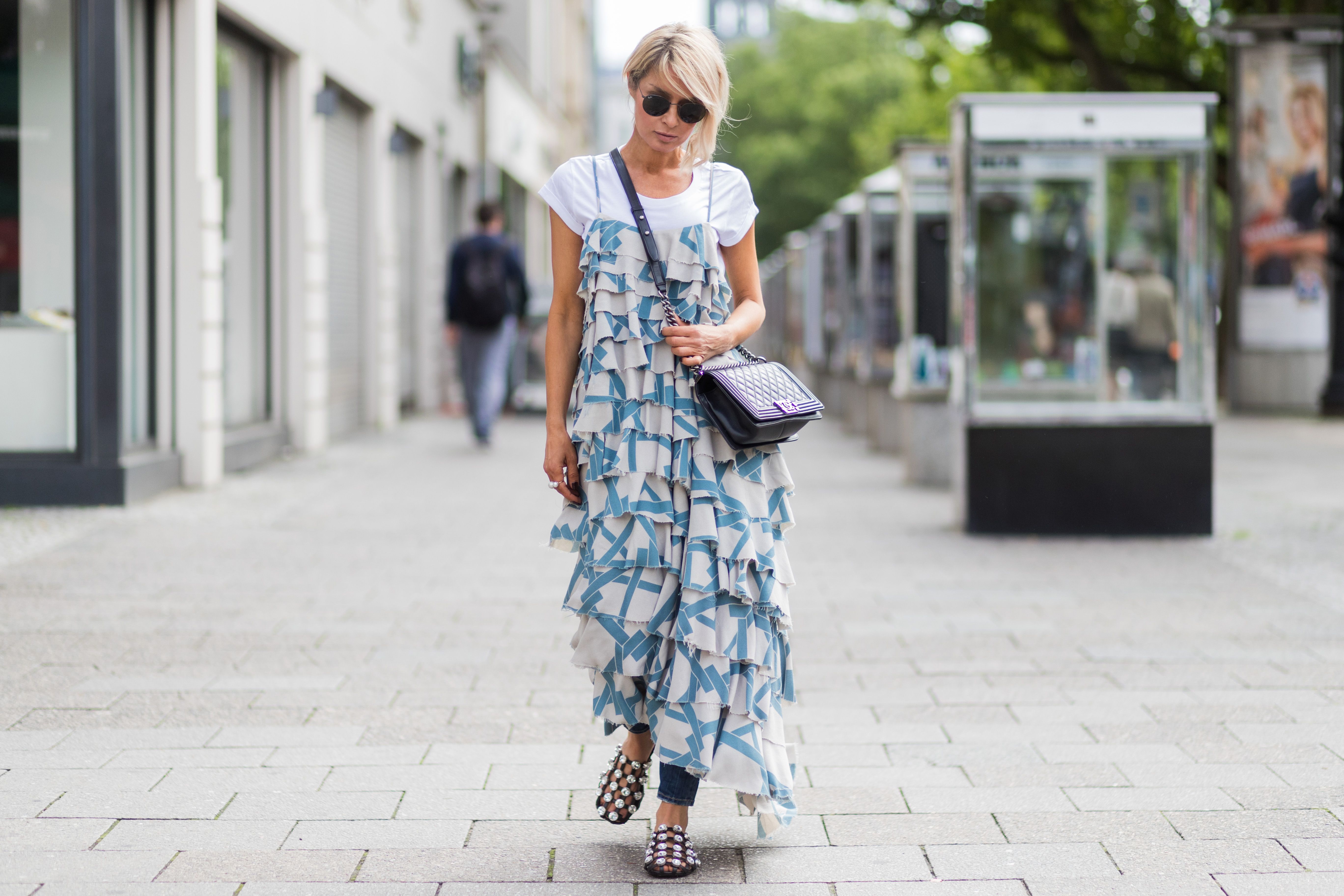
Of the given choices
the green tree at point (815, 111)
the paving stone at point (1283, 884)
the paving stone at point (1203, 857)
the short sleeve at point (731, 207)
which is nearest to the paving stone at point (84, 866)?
the short sleeve at point (731, 207)

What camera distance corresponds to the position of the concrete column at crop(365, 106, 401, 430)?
1580 centimetres

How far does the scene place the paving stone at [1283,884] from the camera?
3207 millimetres

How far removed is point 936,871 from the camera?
3361 mm

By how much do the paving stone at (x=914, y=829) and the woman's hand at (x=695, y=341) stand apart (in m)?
1.15

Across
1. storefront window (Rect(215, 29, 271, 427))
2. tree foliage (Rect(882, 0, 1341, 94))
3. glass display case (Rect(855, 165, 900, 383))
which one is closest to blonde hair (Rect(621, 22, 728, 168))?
storefront window (Rect(215, 29, 271, 427))

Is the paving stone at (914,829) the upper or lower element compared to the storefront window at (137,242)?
lower

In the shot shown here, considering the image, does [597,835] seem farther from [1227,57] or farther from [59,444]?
[1227,57]

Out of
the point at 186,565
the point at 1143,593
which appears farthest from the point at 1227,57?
the point at 186,565

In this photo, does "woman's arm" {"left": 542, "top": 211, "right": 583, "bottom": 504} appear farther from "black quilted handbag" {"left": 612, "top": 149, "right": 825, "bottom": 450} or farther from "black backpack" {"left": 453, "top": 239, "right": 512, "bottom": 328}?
"black backpack" {"left": 453, "top": 239, "right": 512, "bottom": 328}

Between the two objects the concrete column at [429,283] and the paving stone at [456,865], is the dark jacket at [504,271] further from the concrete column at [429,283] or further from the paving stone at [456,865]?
the paving stone at [456,865]

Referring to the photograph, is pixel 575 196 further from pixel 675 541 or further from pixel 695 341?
A: pixel 675 541

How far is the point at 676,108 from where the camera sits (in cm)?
333

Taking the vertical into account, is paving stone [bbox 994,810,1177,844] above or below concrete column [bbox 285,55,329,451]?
below

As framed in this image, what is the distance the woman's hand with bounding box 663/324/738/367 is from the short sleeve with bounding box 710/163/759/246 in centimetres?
23
